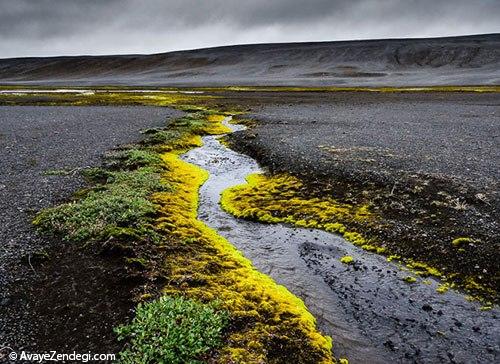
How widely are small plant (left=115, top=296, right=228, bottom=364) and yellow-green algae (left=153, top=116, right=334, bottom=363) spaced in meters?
0.32

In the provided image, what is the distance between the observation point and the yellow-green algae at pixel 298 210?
11.0 meters

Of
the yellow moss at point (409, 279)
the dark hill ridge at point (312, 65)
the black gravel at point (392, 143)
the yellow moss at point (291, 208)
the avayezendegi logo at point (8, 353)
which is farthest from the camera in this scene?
the dark hill ridge at point (312, 65)

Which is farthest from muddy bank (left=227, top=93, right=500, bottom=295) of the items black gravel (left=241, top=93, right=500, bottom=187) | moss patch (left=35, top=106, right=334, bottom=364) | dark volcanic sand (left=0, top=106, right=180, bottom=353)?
dark volcanic sand (left=0, top=106, right=180, bottom=353)

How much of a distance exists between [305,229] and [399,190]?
4.10 m

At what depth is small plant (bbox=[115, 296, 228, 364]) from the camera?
20.5ft

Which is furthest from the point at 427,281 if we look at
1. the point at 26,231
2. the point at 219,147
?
the point at 219,147

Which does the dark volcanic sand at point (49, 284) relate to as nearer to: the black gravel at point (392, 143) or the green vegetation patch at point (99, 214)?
the green vegetation patch at point (99, 214)

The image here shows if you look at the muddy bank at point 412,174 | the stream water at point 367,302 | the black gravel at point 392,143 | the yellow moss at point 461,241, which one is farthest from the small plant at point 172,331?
the black gravel at point 392,143

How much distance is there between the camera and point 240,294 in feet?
27.0

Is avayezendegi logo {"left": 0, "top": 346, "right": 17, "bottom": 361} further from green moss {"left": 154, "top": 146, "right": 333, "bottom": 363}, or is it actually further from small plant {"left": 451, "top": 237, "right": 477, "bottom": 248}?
small plant {"left": 451, "top": 237, "right": 477, "bottom": 248}

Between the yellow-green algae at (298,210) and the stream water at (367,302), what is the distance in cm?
32

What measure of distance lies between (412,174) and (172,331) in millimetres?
11906

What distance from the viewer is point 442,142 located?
21.9m

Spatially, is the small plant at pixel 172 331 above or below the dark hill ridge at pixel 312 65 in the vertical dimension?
below
